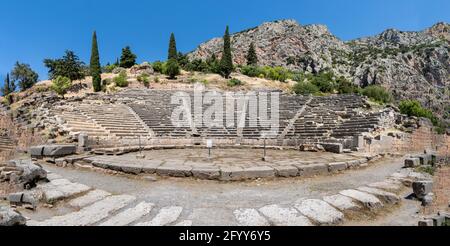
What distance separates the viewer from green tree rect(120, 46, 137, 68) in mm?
57719

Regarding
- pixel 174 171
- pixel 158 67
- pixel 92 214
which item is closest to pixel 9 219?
pixel 92 214

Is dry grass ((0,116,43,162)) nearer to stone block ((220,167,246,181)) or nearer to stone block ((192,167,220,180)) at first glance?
stone block ((192,167,220,180))

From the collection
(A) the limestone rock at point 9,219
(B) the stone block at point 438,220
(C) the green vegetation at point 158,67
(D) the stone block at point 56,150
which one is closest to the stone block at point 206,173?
(A) the limestone rock at point 9,219

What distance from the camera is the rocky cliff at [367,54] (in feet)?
213

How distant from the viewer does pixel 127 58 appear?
191 ft

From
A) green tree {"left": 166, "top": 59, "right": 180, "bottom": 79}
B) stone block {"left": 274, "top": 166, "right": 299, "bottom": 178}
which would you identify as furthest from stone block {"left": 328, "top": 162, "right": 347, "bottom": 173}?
green tree {"left": 166, "top": 59, "right": 180, "bottom": 79}

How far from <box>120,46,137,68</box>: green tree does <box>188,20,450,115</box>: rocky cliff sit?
37.1m

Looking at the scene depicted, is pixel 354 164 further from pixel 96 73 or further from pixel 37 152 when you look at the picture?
pixel 96 73

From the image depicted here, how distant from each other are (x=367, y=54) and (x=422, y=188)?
87.1m

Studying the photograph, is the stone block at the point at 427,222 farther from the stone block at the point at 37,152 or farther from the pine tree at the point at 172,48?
the pine tree at the point at 172,48

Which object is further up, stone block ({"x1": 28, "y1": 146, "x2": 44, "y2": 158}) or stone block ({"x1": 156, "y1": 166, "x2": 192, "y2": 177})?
stone block ({"x1": 28, "y1": 146, "x2": 44, "y2": 158})
